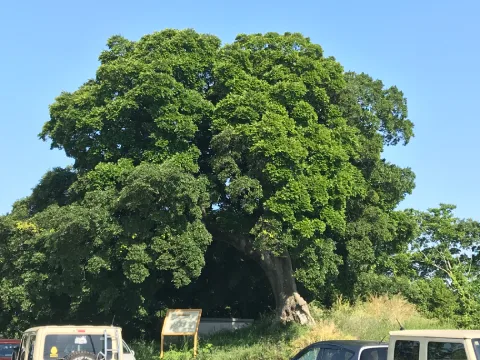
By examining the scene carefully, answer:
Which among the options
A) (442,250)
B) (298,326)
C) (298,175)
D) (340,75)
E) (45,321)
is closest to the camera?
(298,175)

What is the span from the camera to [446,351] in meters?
7.21

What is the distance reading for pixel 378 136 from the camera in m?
25.1

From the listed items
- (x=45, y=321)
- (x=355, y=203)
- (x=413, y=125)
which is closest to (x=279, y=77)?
(x=355, y=203)

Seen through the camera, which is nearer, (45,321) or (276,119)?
(276,119)

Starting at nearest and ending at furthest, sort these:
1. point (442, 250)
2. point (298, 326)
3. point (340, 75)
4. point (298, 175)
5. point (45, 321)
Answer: point (298, 175) < point (298, 326) < point (340, 75) < point (45, 321) < point (442, 250)

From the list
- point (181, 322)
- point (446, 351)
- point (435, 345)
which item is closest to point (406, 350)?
point (435, 345)

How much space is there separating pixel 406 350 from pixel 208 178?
15.3 metres

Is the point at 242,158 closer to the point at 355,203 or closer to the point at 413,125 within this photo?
the point at 355,203

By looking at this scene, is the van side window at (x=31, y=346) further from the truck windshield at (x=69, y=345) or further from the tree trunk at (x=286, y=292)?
the tree trunk at (x=286, y=292)

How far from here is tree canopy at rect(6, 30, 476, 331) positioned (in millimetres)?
20281

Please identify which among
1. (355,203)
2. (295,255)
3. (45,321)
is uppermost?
(355,203)

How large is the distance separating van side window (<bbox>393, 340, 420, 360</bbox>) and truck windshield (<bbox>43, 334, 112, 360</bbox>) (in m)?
6.01

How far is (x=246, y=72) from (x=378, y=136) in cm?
665

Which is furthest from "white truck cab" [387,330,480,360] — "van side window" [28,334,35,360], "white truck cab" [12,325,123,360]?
"van side window" [28,334,35,360]
